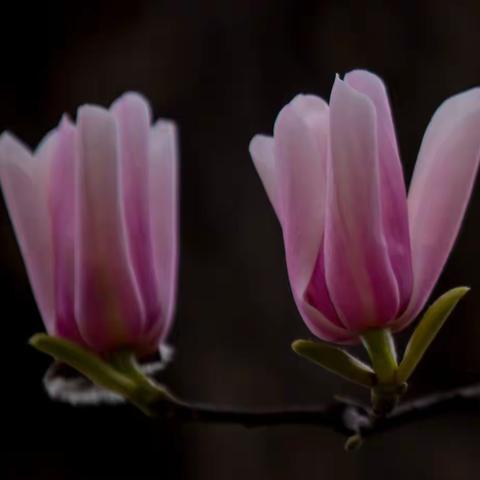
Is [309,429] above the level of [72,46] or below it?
below

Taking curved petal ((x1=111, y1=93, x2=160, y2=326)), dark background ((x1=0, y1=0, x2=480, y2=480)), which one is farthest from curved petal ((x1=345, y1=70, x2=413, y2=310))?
dark background ((x1=0, y1=0, x2=480, y2=480))

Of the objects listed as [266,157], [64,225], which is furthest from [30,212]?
[266,157]

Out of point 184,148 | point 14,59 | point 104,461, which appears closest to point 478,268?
point 184,148

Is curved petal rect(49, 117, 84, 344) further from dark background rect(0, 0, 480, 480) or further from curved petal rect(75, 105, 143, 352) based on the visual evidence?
dark background rect(0, 0, 480, 480)

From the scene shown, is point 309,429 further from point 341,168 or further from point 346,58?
point 341,168

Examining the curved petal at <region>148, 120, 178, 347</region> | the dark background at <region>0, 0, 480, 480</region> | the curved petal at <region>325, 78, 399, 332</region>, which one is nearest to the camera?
the curved petal at <region>325, 78, 399, 332</region>

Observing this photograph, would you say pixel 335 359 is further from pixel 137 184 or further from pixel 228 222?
pixel 228 222

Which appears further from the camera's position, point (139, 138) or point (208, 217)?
point (208, 217)
